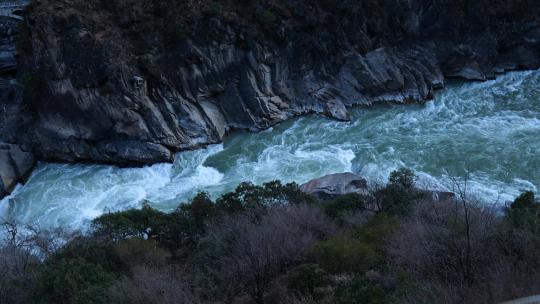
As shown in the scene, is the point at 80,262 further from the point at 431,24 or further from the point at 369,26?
the point at 431,24

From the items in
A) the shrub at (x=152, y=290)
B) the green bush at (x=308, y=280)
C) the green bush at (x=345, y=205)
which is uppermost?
the shrub at (x=152, y=290)

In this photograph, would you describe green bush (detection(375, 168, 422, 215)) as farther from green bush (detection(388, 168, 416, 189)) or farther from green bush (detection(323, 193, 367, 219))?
green bush (detection(323, 193, 367, 219))

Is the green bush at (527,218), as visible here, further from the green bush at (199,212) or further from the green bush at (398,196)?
the green bush at (199,212)

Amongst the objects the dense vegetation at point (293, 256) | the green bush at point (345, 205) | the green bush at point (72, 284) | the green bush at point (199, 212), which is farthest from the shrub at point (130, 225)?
the green bush at point (345, 205)

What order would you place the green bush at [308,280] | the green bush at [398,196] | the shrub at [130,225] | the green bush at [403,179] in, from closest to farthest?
the green bush at [308,280] < the shrub at [130,225] < the green bush at [398,196] < the green bush at [403,179]

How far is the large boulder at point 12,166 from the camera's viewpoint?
2491 centimetres

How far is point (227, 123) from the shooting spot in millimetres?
28219

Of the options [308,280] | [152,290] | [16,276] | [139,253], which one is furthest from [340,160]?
[16,276]

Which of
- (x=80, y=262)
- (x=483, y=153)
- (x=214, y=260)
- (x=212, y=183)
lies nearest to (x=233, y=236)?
(x=214, y=260)

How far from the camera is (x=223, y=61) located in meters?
28.4

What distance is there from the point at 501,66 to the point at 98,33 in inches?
901

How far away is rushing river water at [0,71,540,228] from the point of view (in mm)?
22281

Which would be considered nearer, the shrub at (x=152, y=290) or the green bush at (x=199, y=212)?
the shrub at (x=152, y=290)

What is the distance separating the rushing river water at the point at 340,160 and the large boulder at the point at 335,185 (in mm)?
1406
